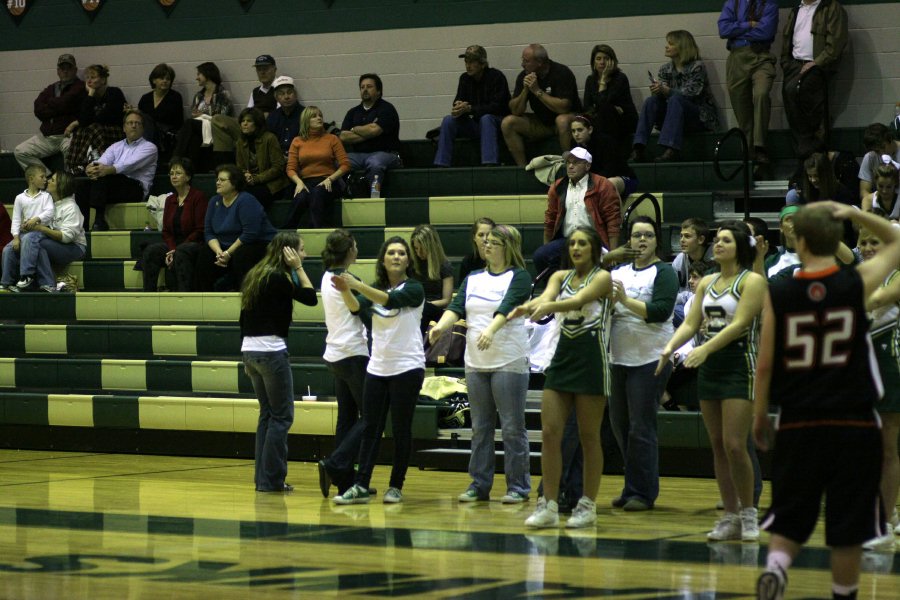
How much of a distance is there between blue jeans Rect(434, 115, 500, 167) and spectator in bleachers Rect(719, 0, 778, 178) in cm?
202

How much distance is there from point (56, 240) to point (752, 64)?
609 cm

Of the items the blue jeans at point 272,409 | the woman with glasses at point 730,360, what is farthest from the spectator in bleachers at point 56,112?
the woman with glasses at point 730,360

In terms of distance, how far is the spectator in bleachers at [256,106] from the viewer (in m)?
12.4

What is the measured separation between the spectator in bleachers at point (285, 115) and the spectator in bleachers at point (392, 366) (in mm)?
4915

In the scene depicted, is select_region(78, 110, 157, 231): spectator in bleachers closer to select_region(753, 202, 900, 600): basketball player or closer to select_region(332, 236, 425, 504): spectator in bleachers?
select_region(332, 236, 425, 504): spectator in bleachers

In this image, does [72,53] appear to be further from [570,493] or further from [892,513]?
[892,513]

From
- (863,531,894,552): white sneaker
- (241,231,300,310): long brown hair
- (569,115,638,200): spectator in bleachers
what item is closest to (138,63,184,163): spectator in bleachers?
(569,115,638,200): spectator in bleachers

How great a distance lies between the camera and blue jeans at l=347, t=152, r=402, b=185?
38.2 ft

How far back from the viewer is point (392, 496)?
23.7 feet

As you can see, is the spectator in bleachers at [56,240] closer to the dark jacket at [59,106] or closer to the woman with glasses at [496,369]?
the dark jacket at [59,106]

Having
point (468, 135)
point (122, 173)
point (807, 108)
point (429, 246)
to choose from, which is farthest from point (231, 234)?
point (807, 108)

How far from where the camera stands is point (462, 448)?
872cm

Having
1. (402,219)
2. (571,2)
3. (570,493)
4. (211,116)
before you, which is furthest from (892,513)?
(211,116)

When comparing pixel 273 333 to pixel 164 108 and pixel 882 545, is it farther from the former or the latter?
pixel 164 108
